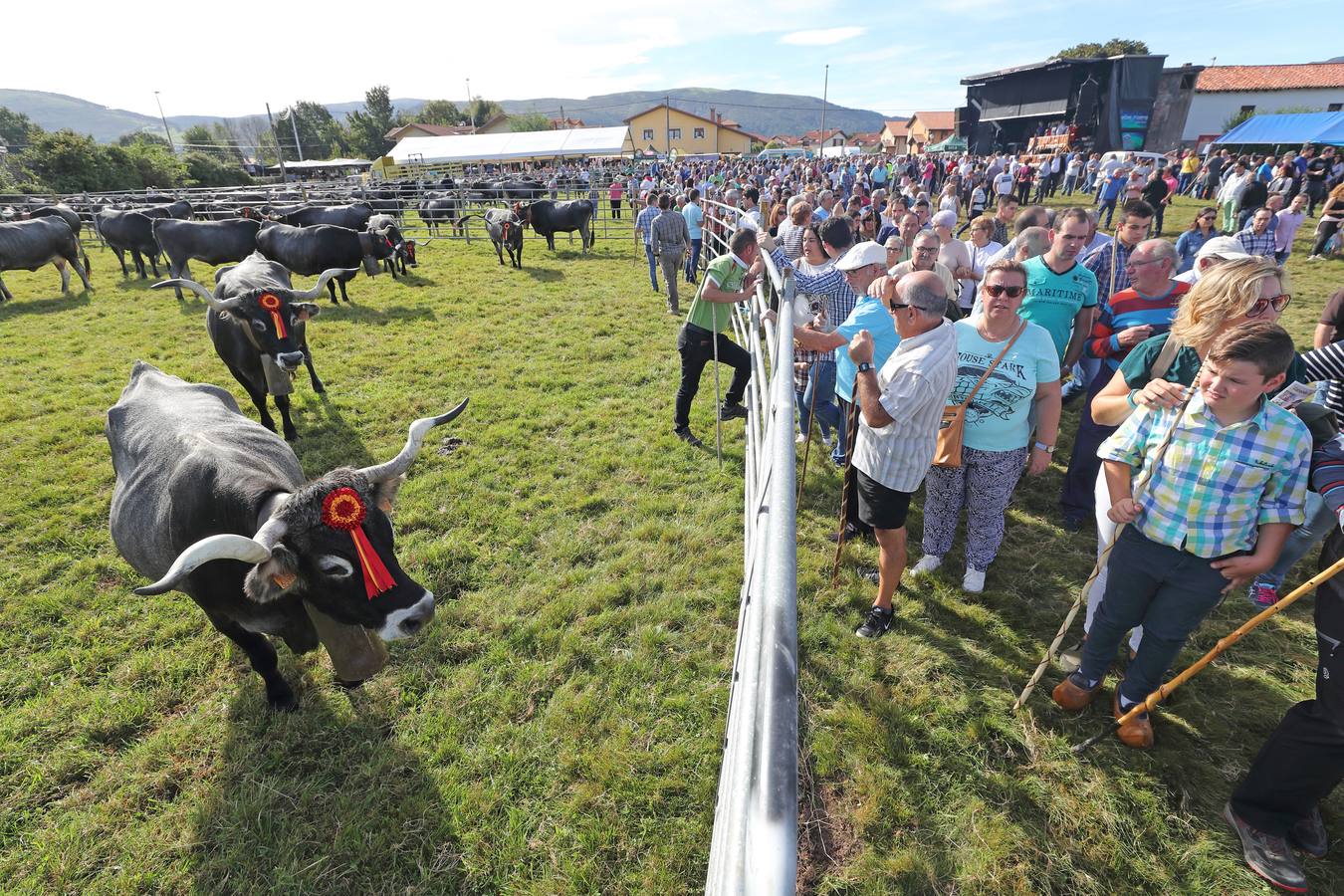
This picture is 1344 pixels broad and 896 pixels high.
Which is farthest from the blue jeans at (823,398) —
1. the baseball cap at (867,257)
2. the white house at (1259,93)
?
the white house at (1259,93)

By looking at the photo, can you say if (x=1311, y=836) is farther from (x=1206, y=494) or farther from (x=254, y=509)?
(x=254, y=509)

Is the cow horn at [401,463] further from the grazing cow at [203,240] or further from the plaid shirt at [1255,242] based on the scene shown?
the grazing cow at [203,240]

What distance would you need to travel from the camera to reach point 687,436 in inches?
238

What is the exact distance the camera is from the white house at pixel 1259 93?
41.0 meters

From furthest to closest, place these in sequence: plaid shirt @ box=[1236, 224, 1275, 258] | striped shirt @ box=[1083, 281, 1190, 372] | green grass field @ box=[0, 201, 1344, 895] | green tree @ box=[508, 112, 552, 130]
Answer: green tree @ box=[508, 112, 552, 130]
plaid shirt @ box=[1236, 224, 1275, 258]
striped shirt @ box=[1083, 281, 1190, 372]
green grass field @ box=[0, 201, 1344, 895]

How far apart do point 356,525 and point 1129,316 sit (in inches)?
202

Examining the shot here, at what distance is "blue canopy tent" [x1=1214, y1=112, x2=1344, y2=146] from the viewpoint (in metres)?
26.4

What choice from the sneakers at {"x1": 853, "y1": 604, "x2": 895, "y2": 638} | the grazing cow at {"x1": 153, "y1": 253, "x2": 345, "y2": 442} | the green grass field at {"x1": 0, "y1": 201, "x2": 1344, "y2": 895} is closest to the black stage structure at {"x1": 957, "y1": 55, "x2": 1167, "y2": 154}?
the green grass field at {"x1": 0, "y1": 201, "x2": 1344, "y2": 895}

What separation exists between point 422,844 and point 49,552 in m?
4.30

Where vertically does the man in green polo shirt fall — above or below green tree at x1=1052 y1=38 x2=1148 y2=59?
below

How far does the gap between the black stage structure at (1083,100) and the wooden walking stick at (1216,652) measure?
42109mm

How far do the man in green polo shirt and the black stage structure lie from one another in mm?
39838

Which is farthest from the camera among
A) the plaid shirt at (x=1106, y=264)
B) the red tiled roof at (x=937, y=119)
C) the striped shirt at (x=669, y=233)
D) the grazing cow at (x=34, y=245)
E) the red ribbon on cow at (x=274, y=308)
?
the red tiled roof at (x=937, y=119)

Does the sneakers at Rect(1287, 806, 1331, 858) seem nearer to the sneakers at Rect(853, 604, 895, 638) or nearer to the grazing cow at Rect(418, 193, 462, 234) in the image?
the sneakers at Rect(853, 604, 895, 638)
